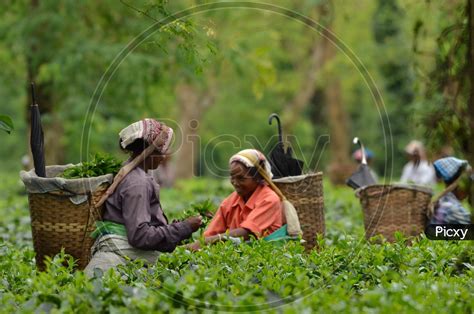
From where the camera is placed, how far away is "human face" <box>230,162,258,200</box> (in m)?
7.77

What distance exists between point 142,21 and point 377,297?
1330 cm

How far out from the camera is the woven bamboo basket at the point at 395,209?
9617 millimetres

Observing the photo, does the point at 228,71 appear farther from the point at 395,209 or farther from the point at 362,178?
the point at 395,209

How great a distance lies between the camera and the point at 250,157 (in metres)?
7.73

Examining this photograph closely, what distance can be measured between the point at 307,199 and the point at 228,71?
90.2 feet

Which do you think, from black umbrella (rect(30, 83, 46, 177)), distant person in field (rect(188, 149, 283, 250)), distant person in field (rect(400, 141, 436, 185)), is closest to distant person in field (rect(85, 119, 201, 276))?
black umbrella (rect(30, 83, 46, 177))

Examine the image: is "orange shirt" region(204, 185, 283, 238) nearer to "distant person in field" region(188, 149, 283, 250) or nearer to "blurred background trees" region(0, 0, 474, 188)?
"distant person in field" region(188, 149, 283, 250)

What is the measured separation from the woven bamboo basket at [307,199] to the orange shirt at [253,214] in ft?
1.88

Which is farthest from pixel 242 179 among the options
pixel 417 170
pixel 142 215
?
pixel 417 170

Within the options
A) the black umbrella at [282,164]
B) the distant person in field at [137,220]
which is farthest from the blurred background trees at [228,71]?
the distant person in field at [137,220]

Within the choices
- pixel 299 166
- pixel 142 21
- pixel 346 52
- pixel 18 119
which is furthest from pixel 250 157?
pixel 18 119

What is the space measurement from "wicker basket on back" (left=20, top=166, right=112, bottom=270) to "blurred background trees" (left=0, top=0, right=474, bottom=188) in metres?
1.32

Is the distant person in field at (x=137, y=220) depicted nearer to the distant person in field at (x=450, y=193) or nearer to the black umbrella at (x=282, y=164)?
the black umbrella at (x=282, y=164)

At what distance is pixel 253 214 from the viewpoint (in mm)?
7684
